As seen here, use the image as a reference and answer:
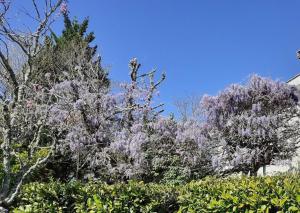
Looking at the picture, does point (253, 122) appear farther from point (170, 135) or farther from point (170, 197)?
point (170, 197)

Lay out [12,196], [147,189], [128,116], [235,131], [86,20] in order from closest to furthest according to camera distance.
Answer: [12,196], [147,189], [235,131], [128,116], [86,20]

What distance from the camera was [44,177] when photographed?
12.0 m

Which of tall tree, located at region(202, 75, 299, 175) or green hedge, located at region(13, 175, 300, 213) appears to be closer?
green hedge, located at region(13, 175, 300, 213)

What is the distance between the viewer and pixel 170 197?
5.86m

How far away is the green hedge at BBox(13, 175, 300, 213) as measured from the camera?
14.5 ft

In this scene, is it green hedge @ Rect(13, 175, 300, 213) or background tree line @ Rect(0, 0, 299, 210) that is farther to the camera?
background tree line @ Rect(0, 0, 299, 210)

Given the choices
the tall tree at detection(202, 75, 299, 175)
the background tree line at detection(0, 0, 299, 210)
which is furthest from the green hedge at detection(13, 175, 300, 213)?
the tall tree at detection(202, 75, 299, 175)

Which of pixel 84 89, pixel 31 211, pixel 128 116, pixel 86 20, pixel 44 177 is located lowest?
pixel 31 211

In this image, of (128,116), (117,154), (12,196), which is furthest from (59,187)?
(128,116)

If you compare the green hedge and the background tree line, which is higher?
the background tree line

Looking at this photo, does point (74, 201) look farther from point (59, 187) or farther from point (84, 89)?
point (84, 89)

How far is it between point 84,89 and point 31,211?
7.89m

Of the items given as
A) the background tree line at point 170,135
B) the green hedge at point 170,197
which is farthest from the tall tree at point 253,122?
the green hedge at point 170,197

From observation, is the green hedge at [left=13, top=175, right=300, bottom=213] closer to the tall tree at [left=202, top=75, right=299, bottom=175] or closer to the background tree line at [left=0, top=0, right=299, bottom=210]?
the background tree line at [left=0, top=0, right=299, bottom=210]
